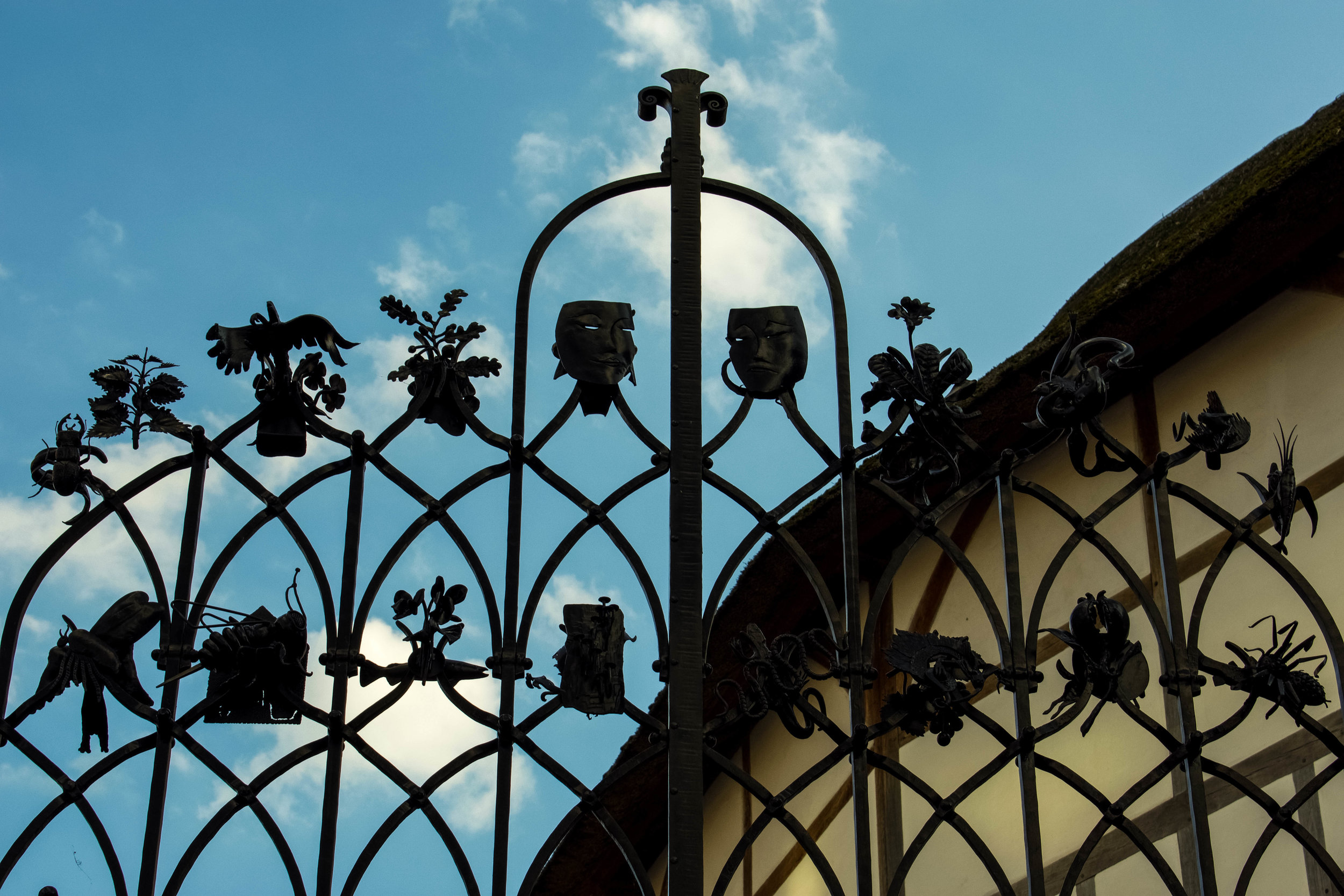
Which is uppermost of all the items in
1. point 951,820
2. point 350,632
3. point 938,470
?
point 938,470

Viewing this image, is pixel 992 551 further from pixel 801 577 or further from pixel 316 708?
pixel 316 708

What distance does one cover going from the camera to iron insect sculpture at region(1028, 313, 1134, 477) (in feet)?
12.2

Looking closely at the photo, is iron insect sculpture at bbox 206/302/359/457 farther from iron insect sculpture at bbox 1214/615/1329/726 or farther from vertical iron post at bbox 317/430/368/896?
iron insect sculpture at bbox 1214/615/1329/726

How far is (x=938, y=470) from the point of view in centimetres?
366

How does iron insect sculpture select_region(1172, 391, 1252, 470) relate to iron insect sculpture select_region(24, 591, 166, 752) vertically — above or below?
above

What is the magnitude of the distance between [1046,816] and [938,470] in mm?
3181

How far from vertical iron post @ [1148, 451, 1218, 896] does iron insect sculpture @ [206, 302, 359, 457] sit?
6.62ft

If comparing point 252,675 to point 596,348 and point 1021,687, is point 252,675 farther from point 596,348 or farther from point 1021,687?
point 1021,687

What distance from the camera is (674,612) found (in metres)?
3.48

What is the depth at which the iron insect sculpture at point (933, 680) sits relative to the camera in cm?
346

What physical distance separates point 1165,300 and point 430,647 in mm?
3928

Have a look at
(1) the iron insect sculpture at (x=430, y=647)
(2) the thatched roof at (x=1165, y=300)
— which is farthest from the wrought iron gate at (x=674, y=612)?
(2) the thatched roof at (x=1165, y=300)

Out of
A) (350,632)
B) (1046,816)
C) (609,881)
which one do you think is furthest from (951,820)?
(609,881)

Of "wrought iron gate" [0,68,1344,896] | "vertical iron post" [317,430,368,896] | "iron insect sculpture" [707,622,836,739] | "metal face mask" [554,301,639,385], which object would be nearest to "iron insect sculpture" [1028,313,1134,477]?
"wrought iron gate" [0,68,1344,896]
